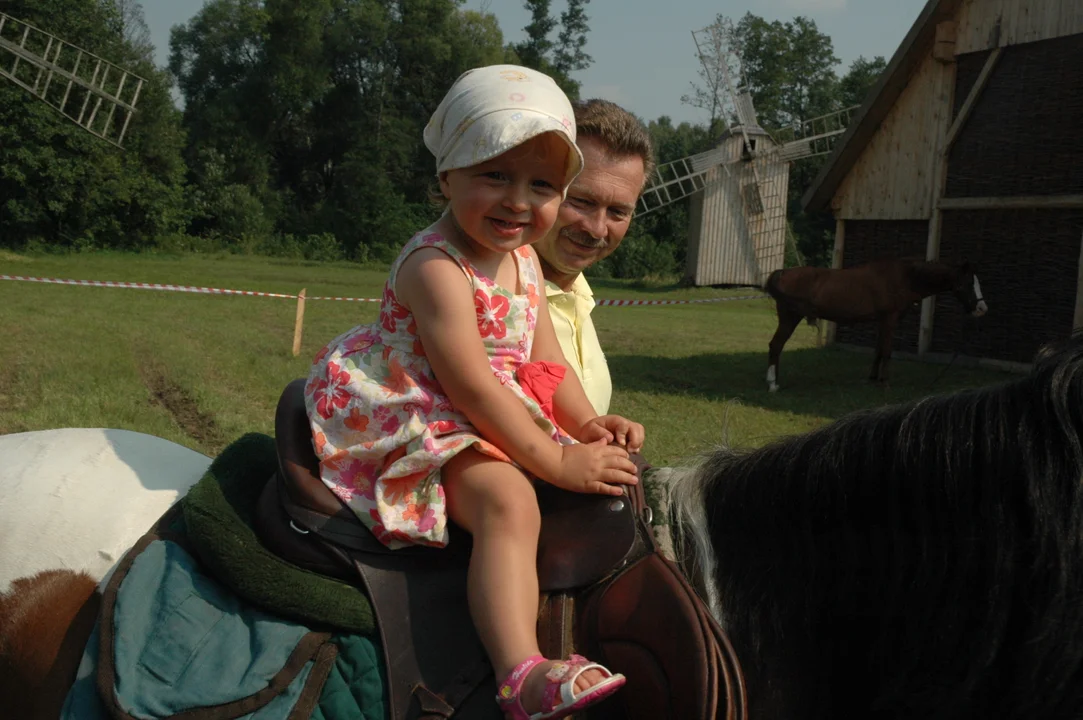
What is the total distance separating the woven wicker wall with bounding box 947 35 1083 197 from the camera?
11242mm

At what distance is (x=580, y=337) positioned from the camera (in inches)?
101

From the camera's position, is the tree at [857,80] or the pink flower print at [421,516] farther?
the tree at [857,80]

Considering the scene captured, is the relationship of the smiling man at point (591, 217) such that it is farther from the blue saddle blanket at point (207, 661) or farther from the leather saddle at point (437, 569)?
the blue saddle blanket at point (207, 661)

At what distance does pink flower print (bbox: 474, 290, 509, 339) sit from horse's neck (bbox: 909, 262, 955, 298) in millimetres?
11066

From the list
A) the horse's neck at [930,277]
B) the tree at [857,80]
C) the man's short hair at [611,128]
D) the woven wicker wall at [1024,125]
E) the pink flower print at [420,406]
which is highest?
the tree at [857,80]

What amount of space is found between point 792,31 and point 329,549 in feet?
199

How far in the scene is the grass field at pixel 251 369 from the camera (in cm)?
826

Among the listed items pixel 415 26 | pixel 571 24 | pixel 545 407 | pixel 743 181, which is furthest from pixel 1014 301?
pixel 571 24

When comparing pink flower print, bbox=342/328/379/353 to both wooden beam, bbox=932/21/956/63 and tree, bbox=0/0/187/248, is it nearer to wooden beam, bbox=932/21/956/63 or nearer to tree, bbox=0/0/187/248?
wooden beam, bbox=932/21/956/63

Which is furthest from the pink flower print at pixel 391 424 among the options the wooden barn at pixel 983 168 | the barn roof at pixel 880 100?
the barn roof at pixel 880 100

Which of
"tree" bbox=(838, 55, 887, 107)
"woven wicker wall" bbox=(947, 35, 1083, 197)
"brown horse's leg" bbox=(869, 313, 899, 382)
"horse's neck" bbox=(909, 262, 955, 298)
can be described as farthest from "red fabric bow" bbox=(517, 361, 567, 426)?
"tree" bbox=(838, 55, 887, 107)

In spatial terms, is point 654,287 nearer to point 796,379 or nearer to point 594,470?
point 796,379

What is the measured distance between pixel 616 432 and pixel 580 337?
25.8 inches

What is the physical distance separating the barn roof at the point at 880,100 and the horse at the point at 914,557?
13.0 m
